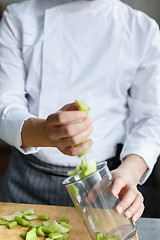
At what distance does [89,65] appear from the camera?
106 cm

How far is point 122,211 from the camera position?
70 cm

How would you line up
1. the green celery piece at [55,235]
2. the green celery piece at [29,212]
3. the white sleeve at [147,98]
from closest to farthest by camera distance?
the green celery piece at [55,235], the green celery piece at [29,212], the white sleeve at [147,98]

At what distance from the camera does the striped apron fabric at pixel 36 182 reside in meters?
1.04

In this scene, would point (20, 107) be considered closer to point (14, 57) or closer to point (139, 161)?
point (14, 57)

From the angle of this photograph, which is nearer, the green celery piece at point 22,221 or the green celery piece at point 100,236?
the green celery piece at point 100,236

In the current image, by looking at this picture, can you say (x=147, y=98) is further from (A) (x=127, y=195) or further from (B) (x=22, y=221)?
(B) (x=22, y=221)

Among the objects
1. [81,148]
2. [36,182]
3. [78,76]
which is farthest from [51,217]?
[78,76]

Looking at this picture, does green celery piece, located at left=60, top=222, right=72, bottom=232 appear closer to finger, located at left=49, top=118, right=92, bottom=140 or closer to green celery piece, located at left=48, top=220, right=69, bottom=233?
green celery piece, located at left=48, top=220, right=69, bottom=233

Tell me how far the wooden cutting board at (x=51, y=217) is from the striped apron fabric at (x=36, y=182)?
0.13 meters

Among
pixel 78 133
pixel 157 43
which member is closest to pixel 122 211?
pixel 78 133

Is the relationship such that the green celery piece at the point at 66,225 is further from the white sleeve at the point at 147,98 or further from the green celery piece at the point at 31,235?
the white sleeve at the point at 147,98

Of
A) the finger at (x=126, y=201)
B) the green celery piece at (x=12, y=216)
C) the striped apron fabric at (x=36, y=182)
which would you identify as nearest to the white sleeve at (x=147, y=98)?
the striped apron fabric at (x=36, y=182)

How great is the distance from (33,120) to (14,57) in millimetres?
342

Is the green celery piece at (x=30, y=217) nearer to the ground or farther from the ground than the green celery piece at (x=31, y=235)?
nearer to the ground
